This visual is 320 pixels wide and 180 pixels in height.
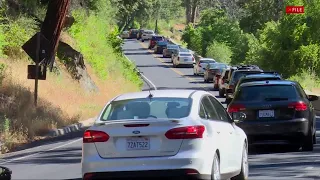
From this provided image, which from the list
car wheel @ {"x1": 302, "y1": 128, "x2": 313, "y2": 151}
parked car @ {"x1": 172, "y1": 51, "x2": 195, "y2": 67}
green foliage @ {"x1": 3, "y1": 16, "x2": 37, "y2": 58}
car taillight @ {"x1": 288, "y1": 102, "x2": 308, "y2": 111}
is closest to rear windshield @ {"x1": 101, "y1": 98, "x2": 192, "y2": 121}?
car taillight @ {"x1": 288, "y1": 102, "x2": 308, "y2": 111}

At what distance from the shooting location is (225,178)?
38.4 ft

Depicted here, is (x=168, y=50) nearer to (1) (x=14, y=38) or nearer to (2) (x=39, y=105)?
(1) (x=14, y=38)

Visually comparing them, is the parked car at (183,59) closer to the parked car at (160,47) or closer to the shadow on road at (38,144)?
the parked car at (160,47)

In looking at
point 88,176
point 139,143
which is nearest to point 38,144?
point 88,176

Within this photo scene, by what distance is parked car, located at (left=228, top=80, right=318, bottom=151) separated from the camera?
56.7ft

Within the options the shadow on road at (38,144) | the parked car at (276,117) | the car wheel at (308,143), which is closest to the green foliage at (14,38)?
the shadow on road at (38,144)

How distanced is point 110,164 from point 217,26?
258ft

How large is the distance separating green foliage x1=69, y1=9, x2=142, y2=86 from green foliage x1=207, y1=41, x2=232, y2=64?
93.1ft

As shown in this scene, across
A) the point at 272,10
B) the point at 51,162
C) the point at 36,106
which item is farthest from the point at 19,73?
the point at 272,10

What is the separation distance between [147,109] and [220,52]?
72.8 m

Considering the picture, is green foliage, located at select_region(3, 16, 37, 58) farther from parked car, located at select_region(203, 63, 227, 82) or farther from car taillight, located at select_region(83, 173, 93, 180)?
car taillight, located at select_region(83, 173, 93, 180)

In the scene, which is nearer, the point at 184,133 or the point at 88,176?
the point at 184,133

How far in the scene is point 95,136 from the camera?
10.8m

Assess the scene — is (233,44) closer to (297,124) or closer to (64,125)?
(64,125)
